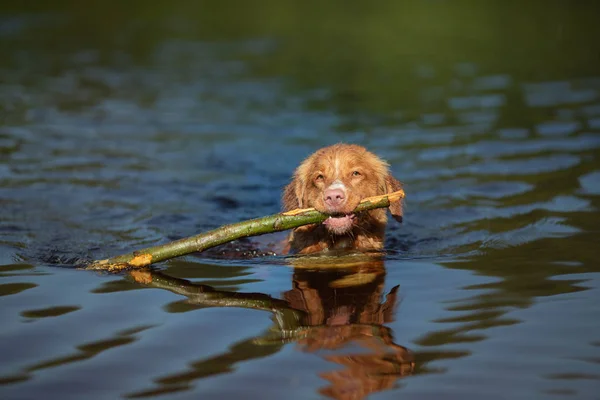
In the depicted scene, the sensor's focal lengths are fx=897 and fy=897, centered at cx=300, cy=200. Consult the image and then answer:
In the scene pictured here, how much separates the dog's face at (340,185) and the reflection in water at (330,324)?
22.7 inches

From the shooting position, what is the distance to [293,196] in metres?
8.95

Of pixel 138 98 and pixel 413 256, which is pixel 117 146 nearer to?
pixel 138 98

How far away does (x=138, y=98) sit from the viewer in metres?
17.4

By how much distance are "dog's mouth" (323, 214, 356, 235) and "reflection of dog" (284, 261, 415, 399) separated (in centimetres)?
38

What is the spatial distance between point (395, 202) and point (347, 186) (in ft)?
2.67

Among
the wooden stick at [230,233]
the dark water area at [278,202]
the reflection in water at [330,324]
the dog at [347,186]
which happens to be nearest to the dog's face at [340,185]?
the dog at [347,186]

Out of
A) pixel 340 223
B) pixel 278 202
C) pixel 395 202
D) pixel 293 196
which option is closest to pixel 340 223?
pixel 340 223

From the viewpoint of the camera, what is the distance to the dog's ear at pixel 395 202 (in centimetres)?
851

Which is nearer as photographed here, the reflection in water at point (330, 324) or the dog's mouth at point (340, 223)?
the reflection in water at point (330, 324)

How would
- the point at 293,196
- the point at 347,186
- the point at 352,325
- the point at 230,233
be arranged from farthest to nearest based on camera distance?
1. the point at 293,196
2. the point at 347,186
3. the point at 230,233
4. the point at 352,325

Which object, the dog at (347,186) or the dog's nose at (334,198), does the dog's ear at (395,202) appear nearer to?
the dog at (347,186)

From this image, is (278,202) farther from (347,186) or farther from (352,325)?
(352,325)

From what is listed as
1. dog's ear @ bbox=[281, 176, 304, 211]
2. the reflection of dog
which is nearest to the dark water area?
the reflection of dog

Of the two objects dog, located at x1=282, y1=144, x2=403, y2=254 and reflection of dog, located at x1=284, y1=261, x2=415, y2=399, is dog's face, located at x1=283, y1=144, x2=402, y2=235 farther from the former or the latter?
reflection of dog, located at x1=284, y1=261, x2=415, y2=399
